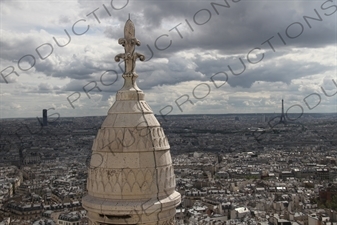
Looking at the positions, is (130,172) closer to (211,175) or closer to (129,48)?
(129,48)

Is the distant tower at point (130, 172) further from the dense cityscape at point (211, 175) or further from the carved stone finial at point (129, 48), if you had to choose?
the dense cityscape at point (211, 175)

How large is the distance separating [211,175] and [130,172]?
73.5 meters

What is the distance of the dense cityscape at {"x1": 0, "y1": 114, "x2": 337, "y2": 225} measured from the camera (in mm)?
44188

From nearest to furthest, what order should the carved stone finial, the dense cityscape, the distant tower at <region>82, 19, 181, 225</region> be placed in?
A: the distant tower at <region>82, 19, 181, 225</region>
the carved stone finial
the dense cityscape

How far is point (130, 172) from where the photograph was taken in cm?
467

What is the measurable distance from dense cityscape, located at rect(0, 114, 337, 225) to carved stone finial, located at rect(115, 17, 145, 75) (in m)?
2.89

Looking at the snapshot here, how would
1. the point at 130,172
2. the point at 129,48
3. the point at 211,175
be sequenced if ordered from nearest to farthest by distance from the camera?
the point at 130,172 → the point at 129,48 → the point at 211,175

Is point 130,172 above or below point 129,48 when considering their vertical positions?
below

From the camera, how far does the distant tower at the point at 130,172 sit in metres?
4.67

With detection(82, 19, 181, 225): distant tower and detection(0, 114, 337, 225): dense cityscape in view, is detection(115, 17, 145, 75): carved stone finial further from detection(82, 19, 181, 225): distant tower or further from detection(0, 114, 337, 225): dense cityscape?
detection(0, 114, 337, 225): dense cityscape

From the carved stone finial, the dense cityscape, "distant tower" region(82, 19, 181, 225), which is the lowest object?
the dense cityscape

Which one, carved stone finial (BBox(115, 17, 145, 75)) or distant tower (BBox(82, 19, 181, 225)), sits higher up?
carved stone finial (BBox(115, 17, 145, 75))

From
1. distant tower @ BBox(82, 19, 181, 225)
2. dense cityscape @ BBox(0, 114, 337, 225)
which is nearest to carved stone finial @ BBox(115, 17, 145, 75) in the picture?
distant tower @ BBox(82, 19, 181, 225)

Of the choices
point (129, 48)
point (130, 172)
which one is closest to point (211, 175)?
point (129, 48)
